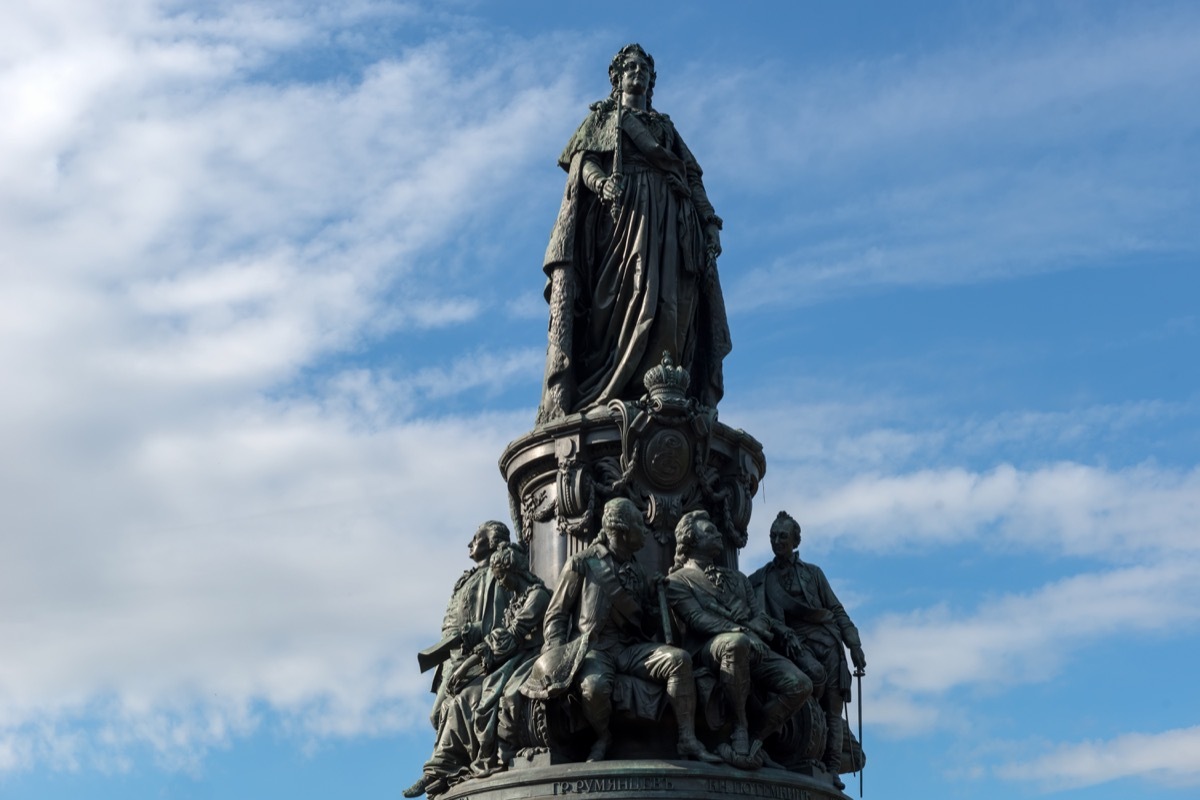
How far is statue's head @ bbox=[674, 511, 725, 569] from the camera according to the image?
65.3 ft

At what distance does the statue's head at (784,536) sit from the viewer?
69.0ft

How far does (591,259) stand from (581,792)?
23.4 feet

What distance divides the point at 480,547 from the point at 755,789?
14.1 ft

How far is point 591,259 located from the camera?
2306cm

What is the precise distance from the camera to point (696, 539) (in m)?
19.9

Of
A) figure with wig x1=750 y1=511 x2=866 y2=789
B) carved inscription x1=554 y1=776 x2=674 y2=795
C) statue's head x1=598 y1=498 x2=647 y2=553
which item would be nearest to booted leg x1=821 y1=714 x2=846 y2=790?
figure with wig x1=750 y1=511 x2=866 y2=789

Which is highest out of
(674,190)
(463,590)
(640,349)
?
(674,190)

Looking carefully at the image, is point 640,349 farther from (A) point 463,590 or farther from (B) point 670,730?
(B) point 670,730

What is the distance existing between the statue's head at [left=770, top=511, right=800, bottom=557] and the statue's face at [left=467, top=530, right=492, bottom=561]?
3.13 metres

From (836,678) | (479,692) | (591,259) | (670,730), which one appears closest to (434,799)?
(479,692)

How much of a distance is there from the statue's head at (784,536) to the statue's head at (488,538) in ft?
9.60

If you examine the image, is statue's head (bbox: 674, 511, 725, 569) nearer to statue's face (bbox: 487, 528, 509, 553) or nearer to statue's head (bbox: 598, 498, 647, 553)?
statue's head (bbox: 598, 498, 647, 553)

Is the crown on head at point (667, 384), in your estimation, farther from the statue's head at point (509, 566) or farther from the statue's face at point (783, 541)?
the statue's head at point (509, 566)

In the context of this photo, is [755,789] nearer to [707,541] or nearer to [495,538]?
[707,541]
